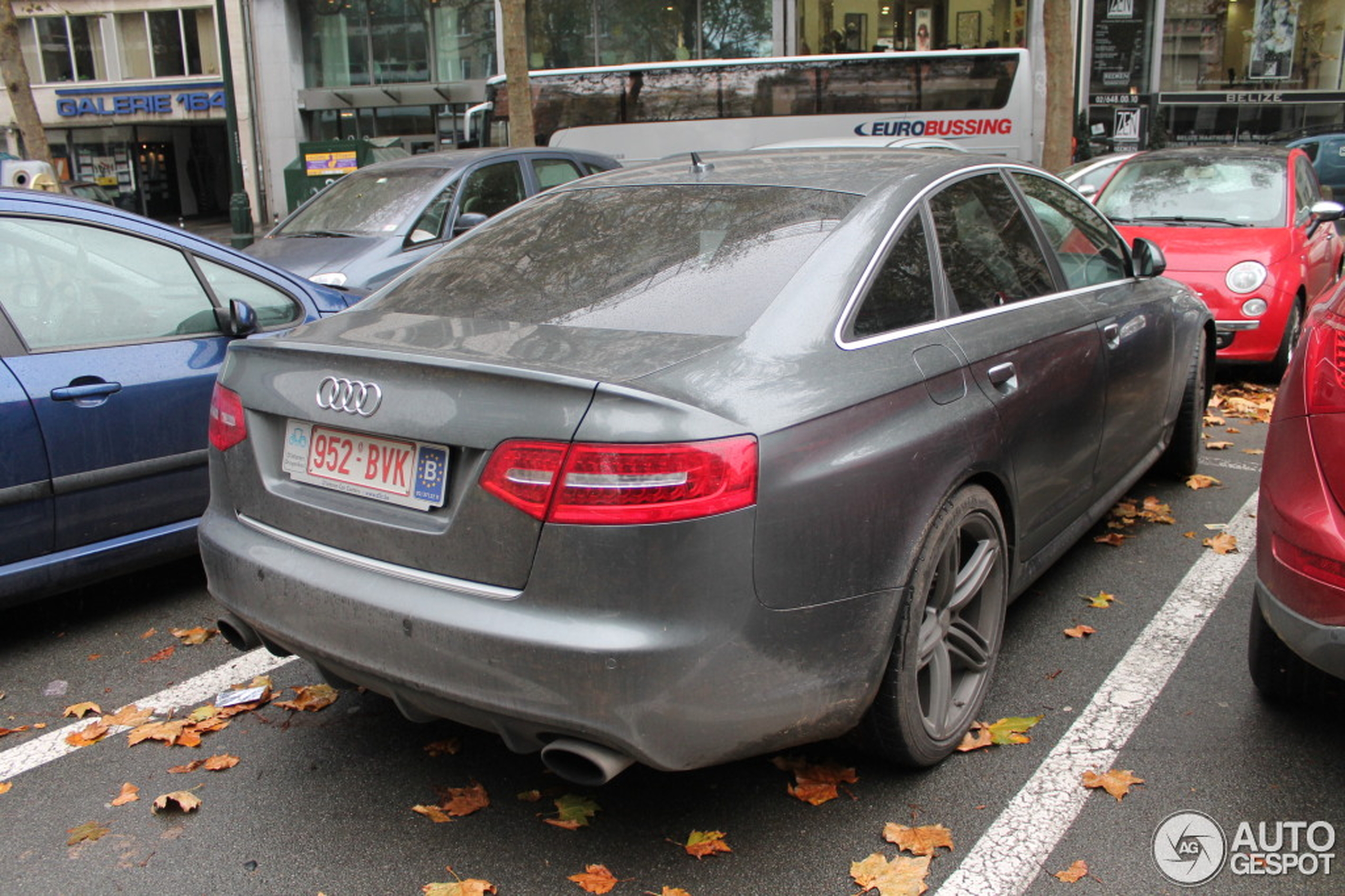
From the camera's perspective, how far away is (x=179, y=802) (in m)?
2.97

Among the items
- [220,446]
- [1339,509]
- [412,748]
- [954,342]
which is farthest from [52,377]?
[1339,509]

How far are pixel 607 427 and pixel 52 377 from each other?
2448 millimetres

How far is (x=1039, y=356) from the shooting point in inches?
138

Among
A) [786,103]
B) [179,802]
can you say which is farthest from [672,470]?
[786,103]

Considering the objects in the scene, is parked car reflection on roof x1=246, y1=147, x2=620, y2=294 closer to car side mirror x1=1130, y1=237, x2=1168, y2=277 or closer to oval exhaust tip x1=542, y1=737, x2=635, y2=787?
car side mirror x1=1130, y1=237, x2=1168, y2=277

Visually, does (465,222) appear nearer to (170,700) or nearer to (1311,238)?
(170,700)

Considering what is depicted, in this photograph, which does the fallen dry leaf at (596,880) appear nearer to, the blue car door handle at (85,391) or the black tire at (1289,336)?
the blue car door handle at (85,391)

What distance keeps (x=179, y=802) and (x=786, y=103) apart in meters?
19.7

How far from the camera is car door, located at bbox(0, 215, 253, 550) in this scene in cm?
387

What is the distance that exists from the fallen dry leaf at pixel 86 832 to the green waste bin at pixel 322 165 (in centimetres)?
1868

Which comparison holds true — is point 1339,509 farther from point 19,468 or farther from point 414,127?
point 414,127

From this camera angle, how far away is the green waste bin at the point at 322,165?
67.4 feet

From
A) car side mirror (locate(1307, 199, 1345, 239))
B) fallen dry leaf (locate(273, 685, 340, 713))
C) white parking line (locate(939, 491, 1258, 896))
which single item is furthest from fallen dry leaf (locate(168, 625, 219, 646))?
car side mirror (locate(1307, 199, 1345, 239))

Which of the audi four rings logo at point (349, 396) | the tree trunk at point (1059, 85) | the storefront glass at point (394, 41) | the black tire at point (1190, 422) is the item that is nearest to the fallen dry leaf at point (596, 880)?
the audi four rings logo at point (349, 396)
